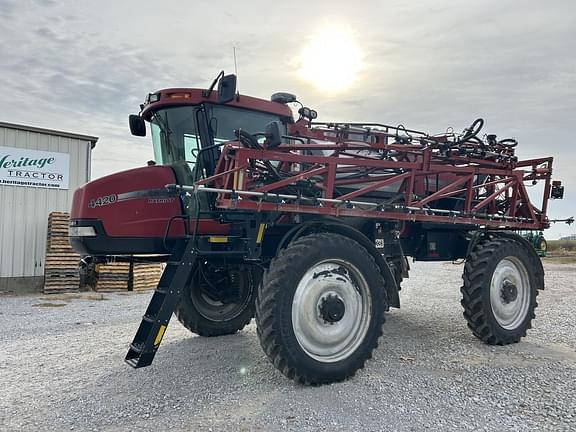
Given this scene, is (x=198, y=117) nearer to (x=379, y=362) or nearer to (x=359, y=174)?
(x=359, y=174)

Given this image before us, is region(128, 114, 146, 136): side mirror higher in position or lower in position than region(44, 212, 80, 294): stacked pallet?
higher

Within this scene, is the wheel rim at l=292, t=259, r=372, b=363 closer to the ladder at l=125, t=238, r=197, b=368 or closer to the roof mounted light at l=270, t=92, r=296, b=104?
the ladder at l=125, t=238, r=197, b=368

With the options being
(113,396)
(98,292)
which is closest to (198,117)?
(113,396)

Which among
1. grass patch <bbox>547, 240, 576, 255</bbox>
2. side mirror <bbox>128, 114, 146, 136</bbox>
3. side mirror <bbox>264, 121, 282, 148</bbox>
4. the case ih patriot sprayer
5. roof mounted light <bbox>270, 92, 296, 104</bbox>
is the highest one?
roof mounted light <bbox>270, 92, 296, 104</bbox>

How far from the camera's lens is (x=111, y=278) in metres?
12.7

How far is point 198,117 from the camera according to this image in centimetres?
536

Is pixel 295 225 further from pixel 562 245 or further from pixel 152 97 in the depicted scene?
pixel 562 245

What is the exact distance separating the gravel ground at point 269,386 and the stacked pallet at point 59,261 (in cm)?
518

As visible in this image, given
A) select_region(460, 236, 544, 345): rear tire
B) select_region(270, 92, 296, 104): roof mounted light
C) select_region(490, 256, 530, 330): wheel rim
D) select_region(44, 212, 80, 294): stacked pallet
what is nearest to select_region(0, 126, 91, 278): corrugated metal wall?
select_region(44, 212, 80, 294): stacked pallet

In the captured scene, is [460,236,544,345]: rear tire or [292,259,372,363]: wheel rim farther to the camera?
[460,236,544,345]: rear tire

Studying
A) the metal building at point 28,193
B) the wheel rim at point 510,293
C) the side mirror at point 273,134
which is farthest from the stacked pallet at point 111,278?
the wheel rim at point 510,293

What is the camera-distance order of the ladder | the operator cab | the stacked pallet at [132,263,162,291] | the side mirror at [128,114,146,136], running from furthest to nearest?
the stacked pallet at [132,263,162,291]
the side mirror at [128,114,146,136]
the operator cab
the ladder

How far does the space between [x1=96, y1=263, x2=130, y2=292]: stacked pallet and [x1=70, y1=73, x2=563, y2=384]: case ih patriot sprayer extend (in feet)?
23.2

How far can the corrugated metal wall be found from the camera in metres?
12.4
